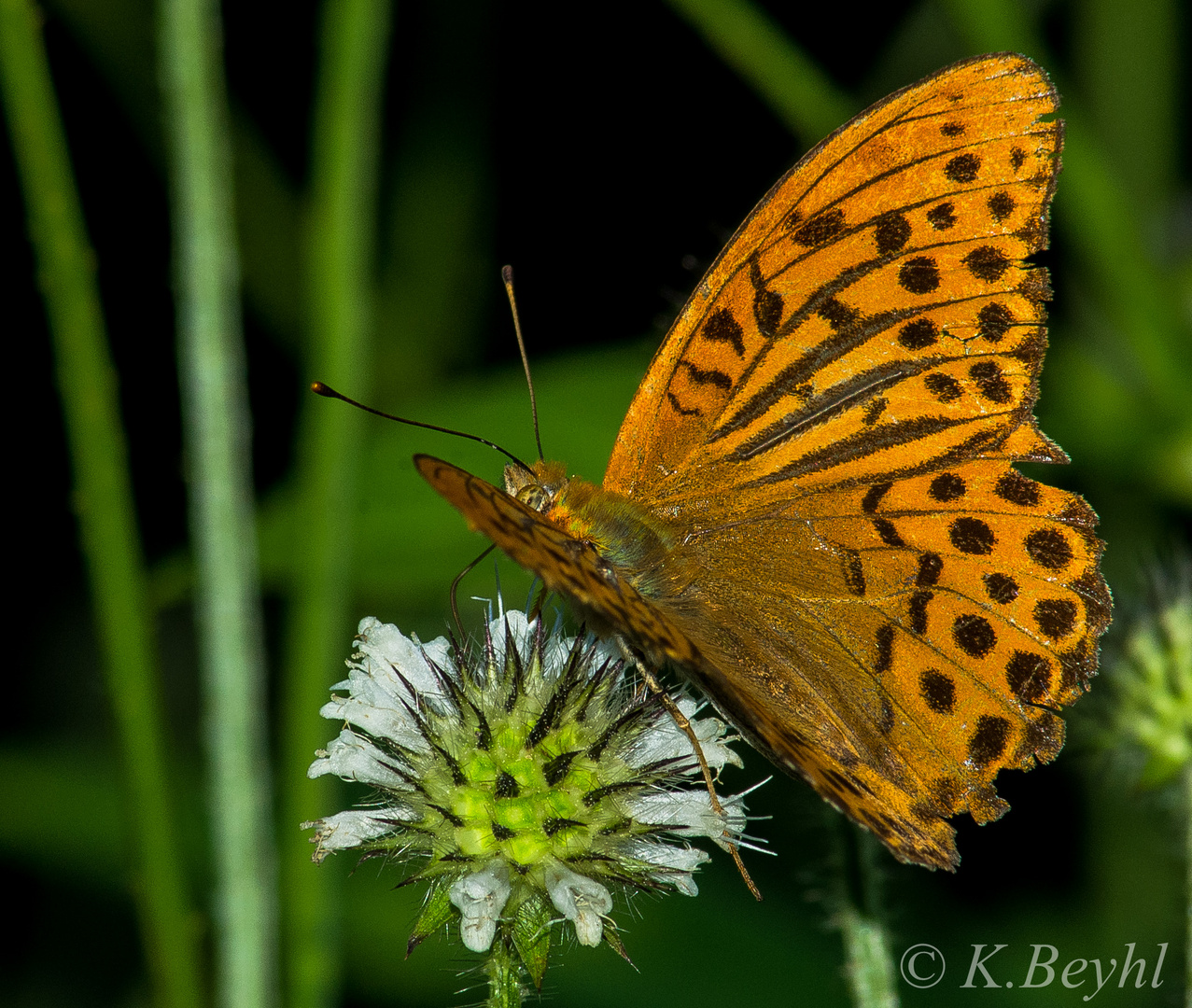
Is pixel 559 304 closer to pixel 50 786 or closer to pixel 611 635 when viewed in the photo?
pixel 50 786

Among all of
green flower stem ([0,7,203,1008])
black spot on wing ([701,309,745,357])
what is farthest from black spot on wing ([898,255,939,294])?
green flower stem ([0,7,203,1008])

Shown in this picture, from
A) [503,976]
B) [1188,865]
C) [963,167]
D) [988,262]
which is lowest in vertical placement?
[1188,865]

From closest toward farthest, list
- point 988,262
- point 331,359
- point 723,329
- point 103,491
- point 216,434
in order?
point 988,262
point 723,329
point 216,434
point 103,491
point 331,359

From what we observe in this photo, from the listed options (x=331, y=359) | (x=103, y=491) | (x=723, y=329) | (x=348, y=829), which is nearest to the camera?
(x=348, y=829)

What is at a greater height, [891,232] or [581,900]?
[891,232]

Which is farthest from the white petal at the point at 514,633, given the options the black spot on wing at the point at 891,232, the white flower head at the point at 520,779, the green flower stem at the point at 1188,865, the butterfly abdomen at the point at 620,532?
the green flower stem at the point at 1188,865

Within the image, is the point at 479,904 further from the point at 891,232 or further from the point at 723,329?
the point at 891,232

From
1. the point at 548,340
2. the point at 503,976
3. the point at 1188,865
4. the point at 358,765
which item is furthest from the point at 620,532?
the point at 548,340

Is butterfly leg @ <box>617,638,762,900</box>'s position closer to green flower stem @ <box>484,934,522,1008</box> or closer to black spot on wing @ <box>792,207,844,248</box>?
green flower stem @ <box>484,934,522,1008</box>

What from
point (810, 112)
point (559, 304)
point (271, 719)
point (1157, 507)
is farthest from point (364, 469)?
point (1157, 507)
